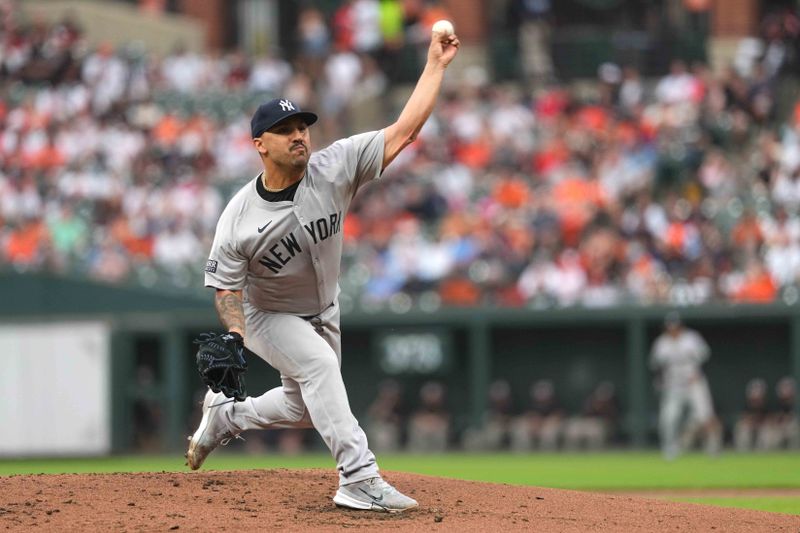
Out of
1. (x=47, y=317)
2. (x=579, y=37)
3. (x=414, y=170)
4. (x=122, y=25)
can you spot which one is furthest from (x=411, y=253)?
(x=122, y=25)

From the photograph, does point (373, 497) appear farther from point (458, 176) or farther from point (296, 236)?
point (458, 176)

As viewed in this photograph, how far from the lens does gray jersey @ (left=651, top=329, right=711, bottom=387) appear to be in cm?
1733

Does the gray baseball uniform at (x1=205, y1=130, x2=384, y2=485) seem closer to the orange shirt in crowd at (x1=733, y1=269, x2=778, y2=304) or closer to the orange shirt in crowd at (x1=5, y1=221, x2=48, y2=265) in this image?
the orange shirt in crowd at (x1=733, y1=269, x2=778, y2=304)

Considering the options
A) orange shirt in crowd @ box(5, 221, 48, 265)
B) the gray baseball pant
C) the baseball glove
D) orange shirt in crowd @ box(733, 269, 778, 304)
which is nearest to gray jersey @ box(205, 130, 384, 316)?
the gray baseball pant

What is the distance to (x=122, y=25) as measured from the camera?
1049 inches

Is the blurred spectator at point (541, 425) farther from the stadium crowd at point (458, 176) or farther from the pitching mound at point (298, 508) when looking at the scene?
the pitching mound at point (298, 508)

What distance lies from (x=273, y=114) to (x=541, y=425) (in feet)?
41.1

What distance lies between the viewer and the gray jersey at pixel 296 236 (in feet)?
23.6

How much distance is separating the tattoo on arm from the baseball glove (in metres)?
0.05

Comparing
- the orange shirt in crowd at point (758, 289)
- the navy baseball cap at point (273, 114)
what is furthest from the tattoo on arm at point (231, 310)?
the orange shirt in crowd at point (758, 289)

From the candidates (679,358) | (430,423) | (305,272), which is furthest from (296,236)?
(430,423)

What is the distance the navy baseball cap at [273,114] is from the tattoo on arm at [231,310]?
31.0 inches

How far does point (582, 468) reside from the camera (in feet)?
51.3

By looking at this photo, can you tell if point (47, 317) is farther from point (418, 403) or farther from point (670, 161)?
point (670, 161)
